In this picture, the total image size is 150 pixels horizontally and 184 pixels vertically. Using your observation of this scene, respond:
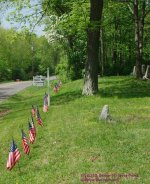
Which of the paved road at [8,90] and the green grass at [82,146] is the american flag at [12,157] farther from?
the paved road at [8,90]

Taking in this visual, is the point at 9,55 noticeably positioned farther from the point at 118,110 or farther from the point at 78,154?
the point at 78,154

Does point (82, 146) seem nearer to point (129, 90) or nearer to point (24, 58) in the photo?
point (129, 90)

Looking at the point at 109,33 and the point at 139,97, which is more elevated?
the point at 109,33

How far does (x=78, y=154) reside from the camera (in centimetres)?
1147

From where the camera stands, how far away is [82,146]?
1221cm

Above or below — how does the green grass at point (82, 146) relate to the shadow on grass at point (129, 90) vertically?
below

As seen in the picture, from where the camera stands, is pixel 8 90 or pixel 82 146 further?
pixel 8 90

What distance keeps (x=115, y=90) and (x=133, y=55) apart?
2634 centimetres

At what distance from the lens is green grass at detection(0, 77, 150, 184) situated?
10000 mm

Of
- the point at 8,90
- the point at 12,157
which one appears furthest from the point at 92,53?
the point at 8,90

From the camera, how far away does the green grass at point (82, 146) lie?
1000cm

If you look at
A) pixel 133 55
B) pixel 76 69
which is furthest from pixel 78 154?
pixel 133 55

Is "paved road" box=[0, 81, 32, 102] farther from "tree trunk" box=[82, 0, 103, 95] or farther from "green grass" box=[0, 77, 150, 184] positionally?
"green grass" box=[0, 77, 150, 184]

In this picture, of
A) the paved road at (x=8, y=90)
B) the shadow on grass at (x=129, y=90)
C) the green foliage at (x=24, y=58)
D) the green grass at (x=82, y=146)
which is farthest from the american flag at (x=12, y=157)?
the green foliage at (x=24, y=58)
